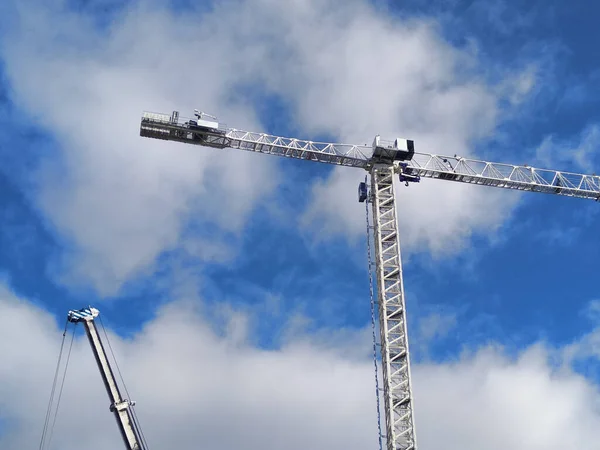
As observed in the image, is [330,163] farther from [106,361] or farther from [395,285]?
[106,361]

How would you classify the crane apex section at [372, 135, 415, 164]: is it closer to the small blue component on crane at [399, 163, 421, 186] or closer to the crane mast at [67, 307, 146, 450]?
the small blue component on crane at [399, 163, 421, 186]

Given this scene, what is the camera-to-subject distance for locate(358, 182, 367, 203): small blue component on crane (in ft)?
274

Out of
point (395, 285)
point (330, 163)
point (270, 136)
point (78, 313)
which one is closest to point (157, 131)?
point (270, 136)

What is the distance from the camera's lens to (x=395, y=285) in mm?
76375

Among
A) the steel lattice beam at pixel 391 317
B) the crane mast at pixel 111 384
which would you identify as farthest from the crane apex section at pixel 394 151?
the crane mast at pixel 111 384

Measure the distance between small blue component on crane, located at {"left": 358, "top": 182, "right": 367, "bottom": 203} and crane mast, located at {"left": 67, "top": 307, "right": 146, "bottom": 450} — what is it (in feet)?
117

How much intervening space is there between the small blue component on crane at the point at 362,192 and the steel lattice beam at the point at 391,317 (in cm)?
96

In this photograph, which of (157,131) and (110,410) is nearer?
(110,410)

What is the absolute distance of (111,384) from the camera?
61719mm

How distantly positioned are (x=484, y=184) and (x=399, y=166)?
1529cm

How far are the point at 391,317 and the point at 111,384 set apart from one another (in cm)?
3130

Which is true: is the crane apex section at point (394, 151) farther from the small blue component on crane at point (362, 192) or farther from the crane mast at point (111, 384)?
the crane mast at point (111, 384)

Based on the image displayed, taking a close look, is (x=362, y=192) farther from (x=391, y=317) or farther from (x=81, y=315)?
(x=81, y=315)

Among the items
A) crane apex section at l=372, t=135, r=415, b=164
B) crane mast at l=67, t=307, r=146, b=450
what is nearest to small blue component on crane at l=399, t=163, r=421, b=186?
crane apex section at l=372, t=135, r=415, b=164
